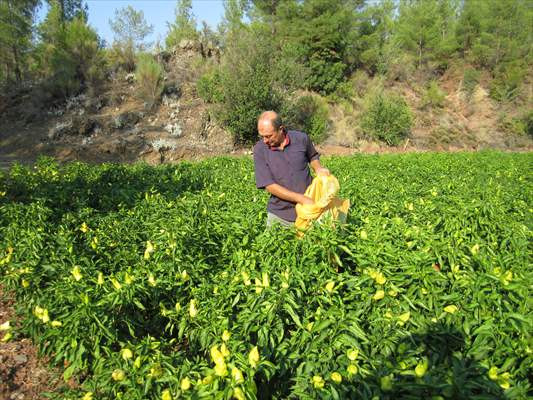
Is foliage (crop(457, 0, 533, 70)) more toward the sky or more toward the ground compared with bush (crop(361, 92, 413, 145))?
more toward the sky

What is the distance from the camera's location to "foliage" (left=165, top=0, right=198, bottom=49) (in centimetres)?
2402

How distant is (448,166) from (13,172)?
8.88 meters

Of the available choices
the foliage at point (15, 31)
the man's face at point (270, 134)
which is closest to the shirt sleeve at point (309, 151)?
the man's face at point (270, 134)

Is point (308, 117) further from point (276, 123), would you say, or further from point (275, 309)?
point (275, 309)

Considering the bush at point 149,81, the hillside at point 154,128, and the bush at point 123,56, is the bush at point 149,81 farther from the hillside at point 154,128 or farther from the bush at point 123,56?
the bush at point 123,56

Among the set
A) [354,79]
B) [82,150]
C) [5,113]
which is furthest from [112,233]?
[354,79]

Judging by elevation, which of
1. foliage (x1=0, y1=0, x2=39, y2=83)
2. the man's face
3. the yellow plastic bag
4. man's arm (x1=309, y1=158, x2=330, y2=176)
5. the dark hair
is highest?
foliage (x1=0, y1=0, x2=39, y2=83)

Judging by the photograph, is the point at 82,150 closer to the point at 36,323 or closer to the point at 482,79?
the point at 36,323

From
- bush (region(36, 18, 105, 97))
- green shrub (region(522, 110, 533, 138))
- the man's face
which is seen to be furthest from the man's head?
green shrub (region(522, 110, 533, 138))

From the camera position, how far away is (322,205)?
2852 mm

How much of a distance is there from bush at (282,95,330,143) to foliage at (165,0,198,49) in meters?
8.97

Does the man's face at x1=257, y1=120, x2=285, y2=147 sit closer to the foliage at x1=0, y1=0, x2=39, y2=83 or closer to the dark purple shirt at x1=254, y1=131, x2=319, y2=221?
the dark purple shirt at x1=254, y1=131, x2=319, y2=221

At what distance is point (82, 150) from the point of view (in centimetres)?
1314

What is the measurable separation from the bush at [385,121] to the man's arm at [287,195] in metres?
18.3
